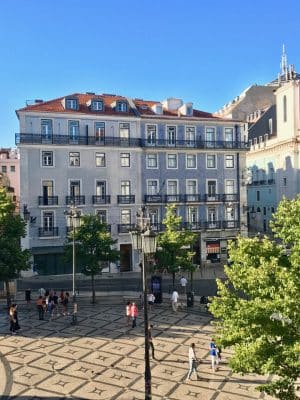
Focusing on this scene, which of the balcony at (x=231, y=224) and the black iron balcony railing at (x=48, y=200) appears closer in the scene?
the black iron balcony railing at (x=48, y=200)

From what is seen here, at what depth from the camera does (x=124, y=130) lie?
4525 centimetres

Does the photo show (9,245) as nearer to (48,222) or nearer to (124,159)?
(48,222)

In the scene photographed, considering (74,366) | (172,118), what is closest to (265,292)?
(74,366)

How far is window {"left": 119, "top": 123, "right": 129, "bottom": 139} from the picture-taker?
45125mm

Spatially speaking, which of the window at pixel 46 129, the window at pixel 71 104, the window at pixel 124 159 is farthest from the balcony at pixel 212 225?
the window at pixel 46 129

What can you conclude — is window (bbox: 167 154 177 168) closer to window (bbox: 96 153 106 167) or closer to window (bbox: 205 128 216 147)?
window (bbox: 205 128 216 147)

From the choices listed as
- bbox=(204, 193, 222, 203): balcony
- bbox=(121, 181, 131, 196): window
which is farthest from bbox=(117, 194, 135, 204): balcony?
bbox=(204, 193, 222, 203): balcony

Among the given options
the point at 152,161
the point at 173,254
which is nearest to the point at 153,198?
the point at 152,161

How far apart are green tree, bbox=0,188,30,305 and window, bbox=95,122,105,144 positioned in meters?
15.4

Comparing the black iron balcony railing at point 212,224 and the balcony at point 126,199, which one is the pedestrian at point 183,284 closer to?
the black iron balcony railing at point 212,224

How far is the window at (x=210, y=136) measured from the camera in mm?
47500

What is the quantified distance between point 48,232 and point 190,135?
57.2 feet

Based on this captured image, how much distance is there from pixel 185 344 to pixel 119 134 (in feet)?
89.2

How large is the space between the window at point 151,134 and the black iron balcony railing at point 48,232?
12634 millimetres
